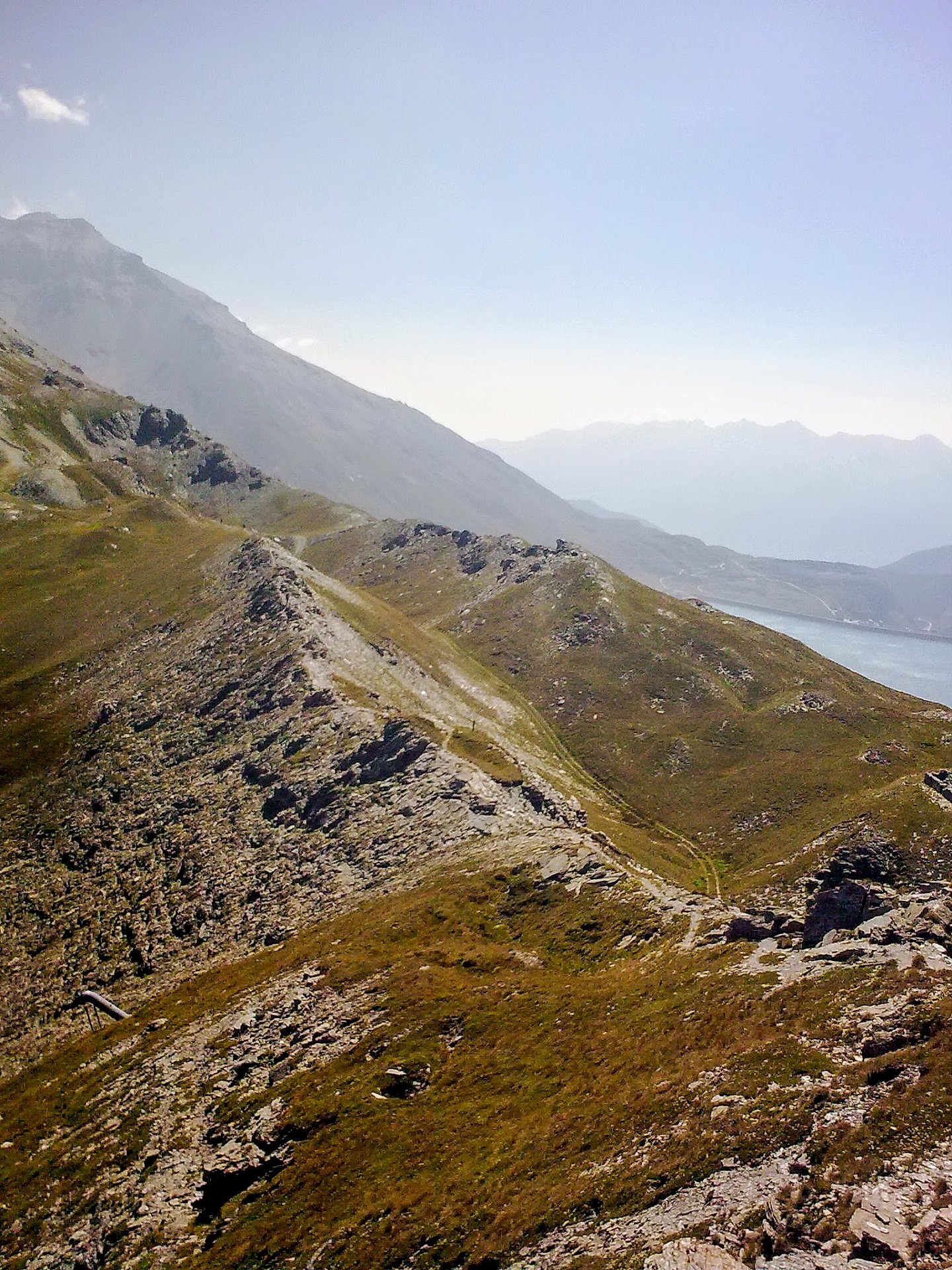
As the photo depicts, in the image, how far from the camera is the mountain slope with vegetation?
27375 millimetres

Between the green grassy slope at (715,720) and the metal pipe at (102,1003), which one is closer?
the metal pipe at (102,1003)

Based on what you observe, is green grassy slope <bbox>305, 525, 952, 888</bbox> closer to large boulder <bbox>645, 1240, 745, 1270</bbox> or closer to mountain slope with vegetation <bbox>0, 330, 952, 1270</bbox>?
mountain slope with vegetation <bbox>0, 330, 952, 1270</bbox>

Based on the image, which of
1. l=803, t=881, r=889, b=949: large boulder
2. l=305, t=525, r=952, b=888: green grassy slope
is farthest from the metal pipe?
l=305, t=525, r=952, b=888: green grassy slope

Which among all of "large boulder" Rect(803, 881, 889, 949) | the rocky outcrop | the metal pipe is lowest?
the metal pipe

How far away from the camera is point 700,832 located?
114 metres

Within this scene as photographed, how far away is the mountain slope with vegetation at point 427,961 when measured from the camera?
89.8 feet

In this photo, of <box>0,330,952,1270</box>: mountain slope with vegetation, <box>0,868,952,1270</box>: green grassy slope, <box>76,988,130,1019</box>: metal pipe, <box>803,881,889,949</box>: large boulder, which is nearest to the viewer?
<box>0,330,952,1270</box>: mountain slope with vegetation

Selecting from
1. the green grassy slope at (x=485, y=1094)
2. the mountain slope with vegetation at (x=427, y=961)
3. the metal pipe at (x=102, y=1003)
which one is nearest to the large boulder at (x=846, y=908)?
the mountain slope with vegetation at (x=427, y=961)

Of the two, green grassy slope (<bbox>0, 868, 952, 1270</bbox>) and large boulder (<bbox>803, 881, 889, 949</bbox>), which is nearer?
green grassy slope (<bbox>0, 868, 952, 1270</bbox>)

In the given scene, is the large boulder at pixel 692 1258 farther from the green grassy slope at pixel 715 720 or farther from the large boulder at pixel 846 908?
the green grassy slope at pixel 715 720

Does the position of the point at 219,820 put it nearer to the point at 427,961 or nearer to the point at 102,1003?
the point at 102,1003

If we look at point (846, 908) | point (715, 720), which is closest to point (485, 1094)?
point (846, 908)

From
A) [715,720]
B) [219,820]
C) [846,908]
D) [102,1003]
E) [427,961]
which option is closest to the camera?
[427,961]

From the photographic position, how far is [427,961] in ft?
179
